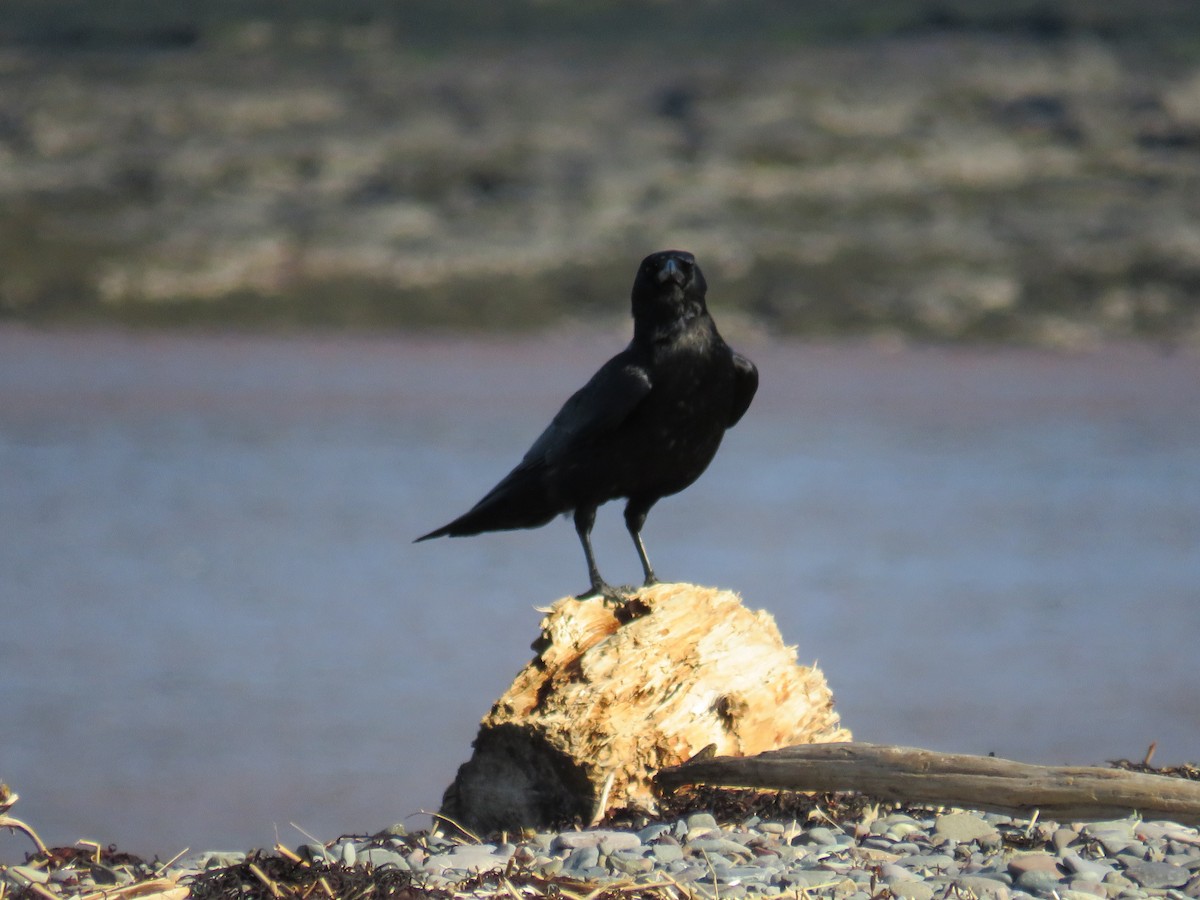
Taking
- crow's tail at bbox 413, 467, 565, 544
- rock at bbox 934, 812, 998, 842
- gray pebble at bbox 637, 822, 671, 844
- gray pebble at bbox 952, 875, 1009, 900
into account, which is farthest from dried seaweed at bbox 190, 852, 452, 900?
crow's tail at bbox 413, 467, 565, 544

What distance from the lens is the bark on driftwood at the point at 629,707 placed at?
20.0ft

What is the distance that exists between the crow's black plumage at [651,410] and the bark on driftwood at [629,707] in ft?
1.42

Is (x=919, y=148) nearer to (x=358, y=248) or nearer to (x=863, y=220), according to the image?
(x=863, y=220)

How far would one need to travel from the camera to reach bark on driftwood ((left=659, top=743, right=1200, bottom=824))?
5371mm

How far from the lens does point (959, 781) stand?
557cm

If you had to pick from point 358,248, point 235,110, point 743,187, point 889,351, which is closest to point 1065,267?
point 889,351

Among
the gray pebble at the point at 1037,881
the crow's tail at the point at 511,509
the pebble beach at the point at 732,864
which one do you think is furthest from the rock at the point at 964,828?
the crow's tail at the point at 511,509

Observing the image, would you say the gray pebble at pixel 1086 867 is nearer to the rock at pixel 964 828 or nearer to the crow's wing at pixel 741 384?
the rock at pixel 964 828

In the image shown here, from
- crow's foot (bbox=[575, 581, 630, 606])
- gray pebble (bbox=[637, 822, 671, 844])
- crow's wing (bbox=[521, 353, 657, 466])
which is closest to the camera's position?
gray pebble (bbox=[637, 822, 671, 844])

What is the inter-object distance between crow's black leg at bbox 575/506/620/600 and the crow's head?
0.84 meters

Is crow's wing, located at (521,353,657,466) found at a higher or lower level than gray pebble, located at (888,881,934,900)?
higher

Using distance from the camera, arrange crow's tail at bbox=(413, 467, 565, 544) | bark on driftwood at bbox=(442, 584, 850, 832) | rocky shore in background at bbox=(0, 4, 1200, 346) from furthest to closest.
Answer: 1. rocky shore in background at bbox=(0, 4, 1200, 346)
2. crow's tail at bbox=(413, 467, 565, 544)
3. bark on driftwood at bbox=(442, 584, 850, 832)

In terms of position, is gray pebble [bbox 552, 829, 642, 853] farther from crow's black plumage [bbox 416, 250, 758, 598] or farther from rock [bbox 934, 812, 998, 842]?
crow's black plumage [bbox 416, 250, 758, 598]

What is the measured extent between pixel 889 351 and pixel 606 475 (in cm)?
2750
